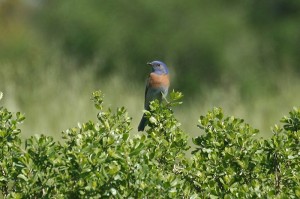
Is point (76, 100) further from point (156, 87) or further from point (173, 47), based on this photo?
point (173, 47)

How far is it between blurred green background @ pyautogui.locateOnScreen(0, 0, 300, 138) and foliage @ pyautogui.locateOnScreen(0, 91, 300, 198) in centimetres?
1042

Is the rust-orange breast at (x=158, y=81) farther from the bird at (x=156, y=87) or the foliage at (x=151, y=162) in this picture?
the foliage at (x=151, y=162)

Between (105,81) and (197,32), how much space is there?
890cm

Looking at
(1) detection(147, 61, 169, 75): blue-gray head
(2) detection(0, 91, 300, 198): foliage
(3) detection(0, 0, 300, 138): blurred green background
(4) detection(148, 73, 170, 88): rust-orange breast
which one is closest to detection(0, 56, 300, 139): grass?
(3) detection(0, 0, 300, 138): blurred green background

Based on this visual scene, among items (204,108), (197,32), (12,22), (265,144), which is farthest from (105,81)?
(12,22)

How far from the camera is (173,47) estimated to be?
79.5 ft

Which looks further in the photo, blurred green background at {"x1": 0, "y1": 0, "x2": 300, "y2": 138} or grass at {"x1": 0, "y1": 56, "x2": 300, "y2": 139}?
blurred green background at {"x1": 0, "y1": 0, "x2": 300, "y2": 138}

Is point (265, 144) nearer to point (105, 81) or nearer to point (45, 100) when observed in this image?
point (45, 100)

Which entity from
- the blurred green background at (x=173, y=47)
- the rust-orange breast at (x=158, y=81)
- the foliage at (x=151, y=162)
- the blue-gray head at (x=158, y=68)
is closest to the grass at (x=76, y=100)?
the blurred green background at (x=173, y=47)

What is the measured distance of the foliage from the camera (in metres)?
4.48

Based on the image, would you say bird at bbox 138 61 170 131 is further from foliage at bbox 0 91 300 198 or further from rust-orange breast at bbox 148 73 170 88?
foliage at bbox 0 91 300 198

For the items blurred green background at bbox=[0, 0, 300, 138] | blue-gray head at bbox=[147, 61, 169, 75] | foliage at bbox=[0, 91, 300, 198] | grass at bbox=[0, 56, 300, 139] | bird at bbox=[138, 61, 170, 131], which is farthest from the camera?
blurred green background at bbox=[0, 0, 300, 138]

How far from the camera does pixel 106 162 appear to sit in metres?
4.54

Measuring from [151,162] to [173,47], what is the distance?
64.3ft
